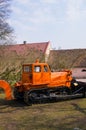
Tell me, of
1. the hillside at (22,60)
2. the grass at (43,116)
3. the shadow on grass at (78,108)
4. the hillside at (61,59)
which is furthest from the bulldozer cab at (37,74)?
the hillside at (61,59)

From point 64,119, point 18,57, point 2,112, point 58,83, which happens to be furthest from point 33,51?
point 64,119

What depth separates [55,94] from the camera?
55.1ft

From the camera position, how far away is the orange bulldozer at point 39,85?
52.7 ft

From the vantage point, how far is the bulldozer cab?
1619cm

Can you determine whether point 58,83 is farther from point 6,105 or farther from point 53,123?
point 53,123

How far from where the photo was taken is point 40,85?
1633cm

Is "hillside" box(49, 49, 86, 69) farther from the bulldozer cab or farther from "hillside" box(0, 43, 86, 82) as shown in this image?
the bulldozer cab

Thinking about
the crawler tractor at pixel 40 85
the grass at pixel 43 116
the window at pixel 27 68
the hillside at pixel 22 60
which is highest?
the hillside at pixel 22 60

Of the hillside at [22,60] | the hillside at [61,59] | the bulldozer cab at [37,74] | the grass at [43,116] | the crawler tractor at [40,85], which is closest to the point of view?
the grass at [43,116]

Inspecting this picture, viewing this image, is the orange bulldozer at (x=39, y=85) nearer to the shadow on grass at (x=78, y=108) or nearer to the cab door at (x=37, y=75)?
the cab door at (x=37, y=75)

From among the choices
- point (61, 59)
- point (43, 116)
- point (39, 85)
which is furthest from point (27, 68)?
point (61, 59)

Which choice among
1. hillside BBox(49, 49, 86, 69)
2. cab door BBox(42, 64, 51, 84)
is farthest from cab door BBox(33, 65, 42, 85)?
hillside BBox(49, 49, 86, 69)

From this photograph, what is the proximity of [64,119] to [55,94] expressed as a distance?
5.31 meters

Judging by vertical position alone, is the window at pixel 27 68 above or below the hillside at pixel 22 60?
below
